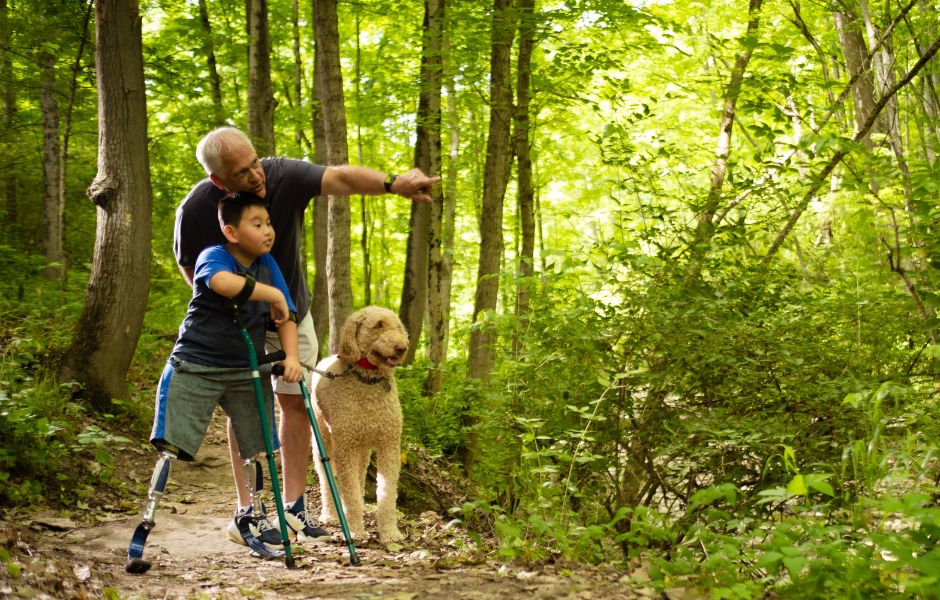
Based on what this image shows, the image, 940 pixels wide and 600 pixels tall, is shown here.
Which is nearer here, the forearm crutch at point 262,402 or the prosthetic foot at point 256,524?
the forearm crutch at point 262,402

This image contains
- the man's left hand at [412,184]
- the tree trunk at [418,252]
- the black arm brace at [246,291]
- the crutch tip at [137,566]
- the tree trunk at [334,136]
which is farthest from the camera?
the tree trunk at [418,252]

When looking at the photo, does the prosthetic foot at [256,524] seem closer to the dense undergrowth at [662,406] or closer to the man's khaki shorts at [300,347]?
the man's khaki shorts at [300,347]

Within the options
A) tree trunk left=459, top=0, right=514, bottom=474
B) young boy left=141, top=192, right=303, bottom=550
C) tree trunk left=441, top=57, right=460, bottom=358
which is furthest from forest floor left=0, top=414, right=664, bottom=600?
tree trunk left=441, top=57, right=460, bottom=358

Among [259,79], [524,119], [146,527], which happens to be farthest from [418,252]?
[146,527]

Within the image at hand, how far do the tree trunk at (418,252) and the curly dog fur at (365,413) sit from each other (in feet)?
18.2

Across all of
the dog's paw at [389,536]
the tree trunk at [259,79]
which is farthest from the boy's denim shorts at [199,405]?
the tree trunk at [259,79]

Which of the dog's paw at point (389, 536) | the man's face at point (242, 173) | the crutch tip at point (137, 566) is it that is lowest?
the dog's paw at point (389, 536)

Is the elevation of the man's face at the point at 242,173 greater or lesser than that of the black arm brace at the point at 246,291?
greater

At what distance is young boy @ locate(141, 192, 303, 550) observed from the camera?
140 inches

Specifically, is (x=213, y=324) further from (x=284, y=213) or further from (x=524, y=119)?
(x=524, y=119)

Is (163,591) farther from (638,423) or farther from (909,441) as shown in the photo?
(909,441)

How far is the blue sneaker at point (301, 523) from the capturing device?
4.25 meters

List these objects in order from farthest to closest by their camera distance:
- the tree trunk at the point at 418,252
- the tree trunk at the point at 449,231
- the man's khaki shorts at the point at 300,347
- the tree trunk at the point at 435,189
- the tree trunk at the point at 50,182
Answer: the tree trunk at the point at 449,231
the tree trunk at the point at 50,182
the tree trunk at the point at 418,252
the tree trunk at the point at 435,189
the man's khaki shorts at the point at 300,347

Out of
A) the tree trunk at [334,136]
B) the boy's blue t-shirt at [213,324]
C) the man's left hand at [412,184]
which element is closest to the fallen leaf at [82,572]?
the boy's blue t-shirt at [213,324]
